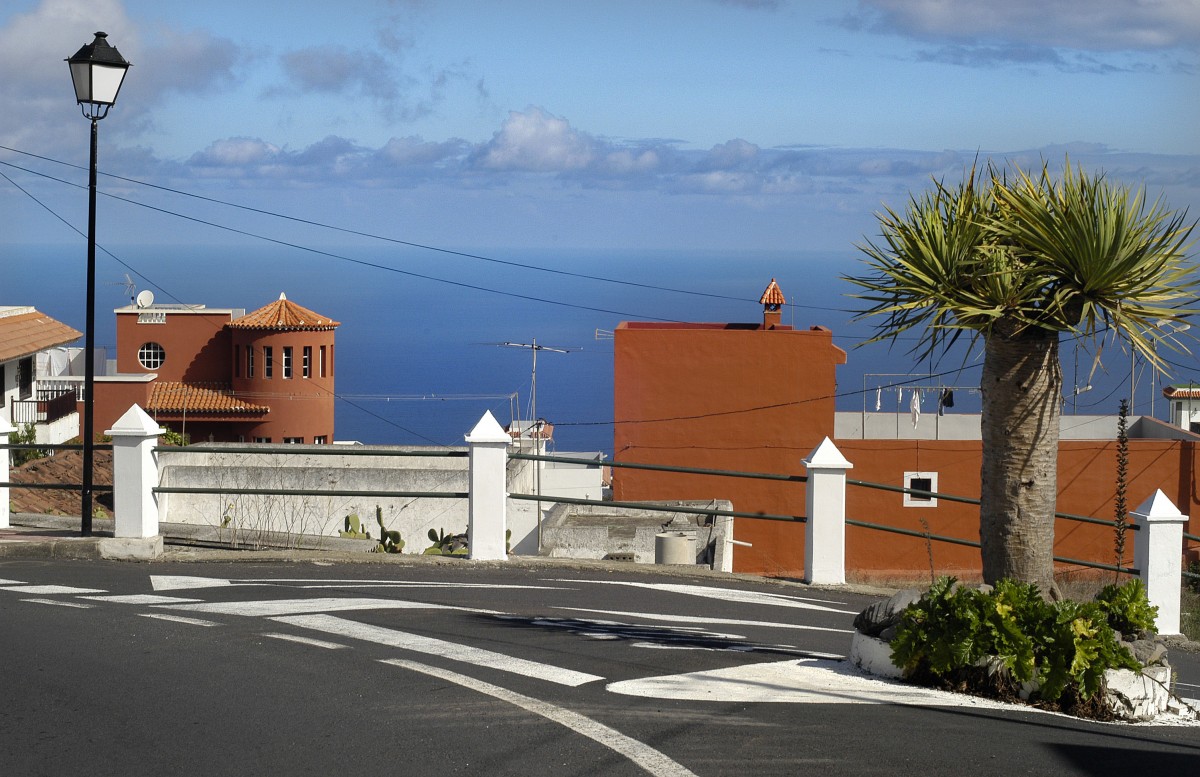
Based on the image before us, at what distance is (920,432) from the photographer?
40281 millimetres

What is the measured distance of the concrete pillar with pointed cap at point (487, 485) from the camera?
36.3 ft

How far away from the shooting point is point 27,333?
26.3 m

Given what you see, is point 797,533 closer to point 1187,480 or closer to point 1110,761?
point 1187,480

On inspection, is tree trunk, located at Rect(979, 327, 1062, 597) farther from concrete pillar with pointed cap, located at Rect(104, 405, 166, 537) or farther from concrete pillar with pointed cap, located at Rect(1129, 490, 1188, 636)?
concrete pillar with pointed cap, located at Rect(104, 405, 166, 537)

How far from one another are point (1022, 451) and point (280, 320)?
4309 cm

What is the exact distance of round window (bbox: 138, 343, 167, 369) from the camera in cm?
4803

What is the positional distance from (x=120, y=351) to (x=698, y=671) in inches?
1776

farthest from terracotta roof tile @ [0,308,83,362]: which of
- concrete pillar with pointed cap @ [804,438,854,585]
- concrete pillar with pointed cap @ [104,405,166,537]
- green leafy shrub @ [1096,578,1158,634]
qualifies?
green leafy shrub @ [1096,578,1158,634]

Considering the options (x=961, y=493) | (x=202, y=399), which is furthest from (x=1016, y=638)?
(x=202, y=399)

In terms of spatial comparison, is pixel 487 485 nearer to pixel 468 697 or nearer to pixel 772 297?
pixel 468 697

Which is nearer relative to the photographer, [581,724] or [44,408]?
[581,724]

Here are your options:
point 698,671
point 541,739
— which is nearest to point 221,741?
point 541,739

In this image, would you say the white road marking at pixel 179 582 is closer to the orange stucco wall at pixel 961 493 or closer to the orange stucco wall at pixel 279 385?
the orange stucco wall at pixel 961 493

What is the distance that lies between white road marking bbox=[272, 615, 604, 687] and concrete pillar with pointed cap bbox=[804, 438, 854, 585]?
403cm
